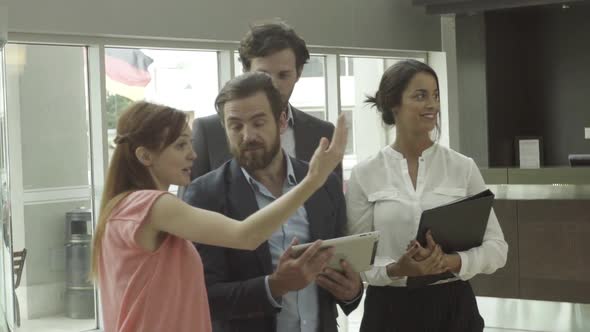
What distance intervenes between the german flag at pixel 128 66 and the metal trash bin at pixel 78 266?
2.88 feet

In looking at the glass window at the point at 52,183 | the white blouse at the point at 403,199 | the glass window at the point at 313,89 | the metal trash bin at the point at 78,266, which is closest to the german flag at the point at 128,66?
the glass window at the point at 52,183

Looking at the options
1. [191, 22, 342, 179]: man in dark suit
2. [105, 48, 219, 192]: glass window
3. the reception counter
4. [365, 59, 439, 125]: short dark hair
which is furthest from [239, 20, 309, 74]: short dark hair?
the reception counter

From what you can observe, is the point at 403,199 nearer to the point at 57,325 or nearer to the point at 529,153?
the point at 57,325

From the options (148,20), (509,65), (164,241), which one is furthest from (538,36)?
(164,241)

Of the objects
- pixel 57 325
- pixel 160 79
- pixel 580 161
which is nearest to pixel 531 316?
pixel 580 161

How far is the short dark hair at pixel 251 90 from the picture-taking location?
248cm

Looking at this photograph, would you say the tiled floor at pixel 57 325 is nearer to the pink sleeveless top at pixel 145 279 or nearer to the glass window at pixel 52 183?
the glass window at pixel 52 183

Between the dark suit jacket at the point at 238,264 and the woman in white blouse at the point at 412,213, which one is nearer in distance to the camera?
the dark suit jacket at the point at 238,264

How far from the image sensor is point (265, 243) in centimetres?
252

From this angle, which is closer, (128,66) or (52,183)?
(52,183)

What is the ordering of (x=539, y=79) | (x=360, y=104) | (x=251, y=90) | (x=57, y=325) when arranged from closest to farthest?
(x=251, y=90) < (x=57, y=325) < (x=539, y=79) < (x=360, y=104)

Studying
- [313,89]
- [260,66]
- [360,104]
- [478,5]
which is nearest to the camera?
[260,66]

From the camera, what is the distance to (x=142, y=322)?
210 cm

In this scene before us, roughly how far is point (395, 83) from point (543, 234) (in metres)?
4.46
